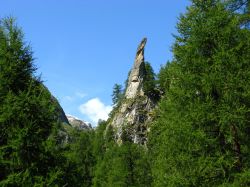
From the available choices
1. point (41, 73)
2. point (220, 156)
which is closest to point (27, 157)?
point (41, 73)

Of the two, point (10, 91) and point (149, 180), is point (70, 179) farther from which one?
point (149, 180)

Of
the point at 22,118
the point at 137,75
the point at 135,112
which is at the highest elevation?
the point at 137,75

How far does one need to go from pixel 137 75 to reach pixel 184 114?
9698 cm

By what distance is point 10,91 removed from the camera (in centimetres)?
1381

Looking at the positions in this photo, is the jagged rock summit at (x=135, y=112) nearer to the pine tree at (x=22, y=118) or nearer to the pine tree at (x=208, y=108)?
the pine tree at (x=208, y=108)

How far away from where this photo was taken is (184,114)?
1545 centimetres

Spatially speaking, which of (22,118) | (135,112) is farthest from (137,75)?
(22,118)

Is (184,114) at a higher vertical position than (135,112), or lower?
lower

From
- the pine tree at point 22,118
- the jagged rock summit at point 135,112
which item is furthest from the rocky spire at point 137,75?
the pine tree at point 22,118

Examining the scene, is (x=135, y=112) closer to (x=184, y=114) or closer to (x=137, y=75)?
(x=137, y=75)

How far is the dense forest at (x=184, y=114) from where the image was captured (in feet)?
44.4

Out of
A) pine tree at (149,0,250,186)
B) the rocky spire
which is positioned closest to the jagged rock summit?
the rocky spire

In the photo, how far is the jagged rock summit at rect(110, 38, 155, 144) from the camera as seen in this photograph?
3942 inches

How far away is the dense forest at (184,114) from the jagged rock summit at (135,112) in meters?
82.2
